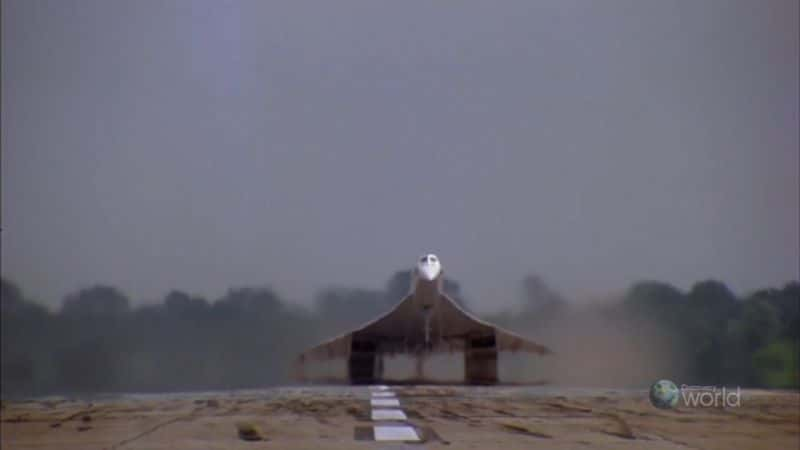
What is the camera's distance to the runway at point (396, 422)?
12961 millimetres

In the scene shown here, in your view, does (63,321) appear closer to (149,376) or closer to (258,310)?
(149,376)

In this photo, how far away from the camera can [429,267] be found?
87.1 feet

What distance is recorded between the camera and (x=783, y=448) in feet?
41.4

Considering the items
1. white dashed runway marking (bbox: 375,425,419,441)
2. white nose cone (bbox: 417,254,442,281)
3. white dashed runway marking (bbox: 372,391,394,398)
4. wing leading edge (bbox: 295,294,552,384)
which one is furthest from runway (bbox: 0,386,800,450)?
white nose cone (bbox: 417,254,442,281)

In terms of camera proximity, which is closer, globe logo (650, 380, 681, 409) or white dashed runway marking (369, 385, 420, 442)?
white dashed runway marking (369, 385, 420, 442)

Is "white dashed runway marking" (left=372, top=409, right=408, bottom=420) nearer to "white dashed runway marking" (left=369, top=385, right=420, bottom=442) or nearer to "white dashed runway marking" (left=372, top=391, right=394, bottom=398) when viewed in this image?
"white dashed runway marking" (left=369, top=385, right=420, bottom=442)

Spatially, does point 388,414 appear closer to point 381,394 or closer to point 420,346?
point 381,394

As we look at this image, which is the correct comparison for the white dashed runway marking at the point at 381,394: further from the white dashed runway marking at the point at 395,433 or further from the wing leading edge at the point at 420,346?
the white dashed runway marking at the point at 395,433

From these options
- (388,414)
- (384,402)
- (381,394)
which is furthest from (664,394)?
(381,394)

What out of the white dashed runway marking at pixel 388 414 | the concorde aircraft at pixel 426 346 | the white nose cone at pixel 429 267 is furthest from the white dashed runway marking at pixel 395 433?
the white nose cone at pixel 429 267

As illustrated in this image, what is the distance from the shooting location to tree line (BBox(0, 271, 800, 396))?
53.6 ft

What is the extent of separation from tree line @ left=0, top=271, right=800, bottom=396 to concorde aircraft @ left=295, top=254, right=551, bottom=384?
3169 millimetres

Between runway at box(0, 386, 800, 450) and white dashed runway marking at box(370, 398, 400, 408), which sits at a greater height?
white dashed runway marking at box(370, 398, 400, 408)

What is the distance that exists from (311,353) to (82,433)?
25.6ft
